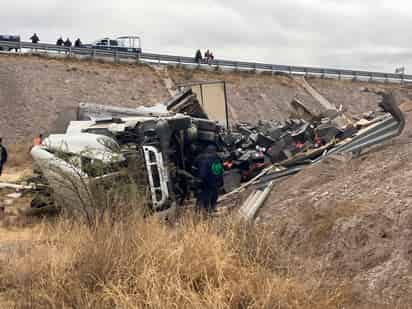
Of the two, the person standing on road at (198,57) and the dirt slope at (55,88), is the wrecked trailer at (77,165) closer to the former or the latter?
the dirt slope at (55,88)

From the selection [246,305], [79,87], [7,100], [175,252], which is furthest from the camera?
[79,87]

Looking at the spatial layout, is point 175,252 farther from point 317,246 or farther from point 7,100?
point 7,100

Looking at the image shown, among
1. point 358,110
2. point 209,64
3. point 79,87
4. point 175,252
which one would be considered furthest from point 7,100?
point 175,252

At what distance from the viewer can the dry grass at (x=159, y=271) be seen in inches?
176

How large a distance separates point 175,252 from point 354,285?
1.78m

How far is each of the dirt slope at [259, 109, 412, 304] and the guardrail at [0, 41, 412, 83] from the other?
1055 inches

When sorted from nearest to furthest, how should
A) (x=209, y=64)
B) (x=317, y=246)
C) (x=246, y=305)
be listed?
(x=246, y=305)
(x=317, y=246)
(x=209, y=64)

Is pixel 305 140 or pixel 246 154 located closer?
pixel 246 154

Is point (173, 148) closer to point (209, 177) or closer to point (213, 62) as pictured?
point (209, 177)

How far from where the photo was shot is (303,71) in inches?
1747

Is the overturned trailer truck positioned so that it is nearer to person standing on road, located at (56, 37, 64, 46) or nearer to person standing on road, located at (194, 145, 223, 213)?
person standing on road, located at (194, 145, 223, 213)

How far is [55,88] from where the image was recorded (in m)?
31.3

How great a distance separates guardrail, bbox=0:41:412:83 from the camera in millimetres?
33812

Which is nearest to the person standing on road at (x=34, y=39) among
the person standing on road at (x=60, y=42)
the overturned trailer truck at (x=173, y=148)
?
the person standing on road at (x=60, y=42)
